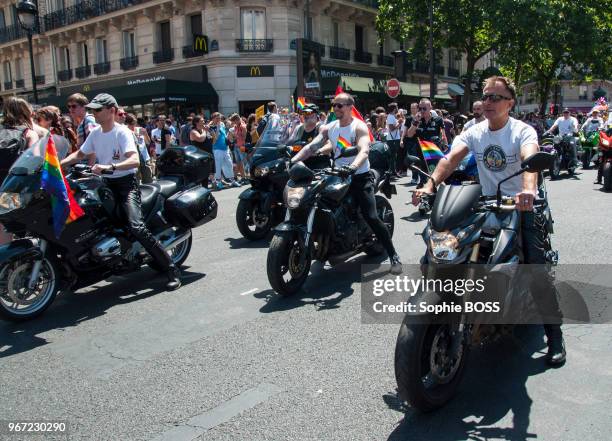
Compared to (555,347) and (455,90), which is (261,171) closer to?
(555,347)

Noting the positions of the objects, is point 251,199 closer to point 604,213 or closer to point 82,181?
point 82,181

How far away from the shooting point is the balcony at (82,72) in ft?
115

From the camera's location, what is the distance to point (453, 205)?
126 inches

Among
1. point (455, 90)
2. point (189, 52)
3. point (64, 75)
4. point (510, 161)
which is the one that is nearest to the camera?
point (510, 161)

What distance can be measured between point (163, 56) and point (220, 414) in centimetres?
2987

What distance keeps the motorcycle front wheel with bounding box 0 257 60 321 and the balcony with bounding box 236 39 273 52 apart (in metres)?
25.4

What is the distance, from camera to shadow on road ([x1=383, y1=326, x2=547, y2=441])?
9.87ft

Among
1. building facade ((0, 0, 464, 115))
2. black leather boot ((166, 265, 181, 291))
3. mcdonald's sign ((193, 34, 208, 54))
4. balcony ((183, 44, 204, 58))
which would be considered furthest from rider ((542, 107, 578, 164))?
balcony ((183, 44, 204, 58))

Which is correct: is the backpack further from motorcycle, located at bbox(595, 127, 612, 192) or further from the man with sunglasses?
motorcycle, located at bbox(595, 127, 612, 192)

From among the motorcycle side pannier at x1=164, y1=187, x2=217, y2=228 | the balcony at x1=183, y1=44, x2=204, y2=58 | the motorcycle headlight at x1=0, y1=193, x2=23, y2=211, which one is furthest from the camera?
the balcony at x1=183, y1=44, x2=204, y2=58

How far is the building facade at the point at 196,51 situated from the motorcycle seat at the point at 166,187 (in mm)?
20882

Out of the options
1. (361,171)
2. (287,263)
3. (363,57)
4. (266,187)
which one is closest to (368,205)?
(361,171)

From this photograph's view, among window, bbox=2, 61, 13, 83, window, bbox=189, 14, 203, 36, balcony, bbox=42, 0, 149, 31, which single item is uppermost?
balcony, bbox=42, 0, 149, 31

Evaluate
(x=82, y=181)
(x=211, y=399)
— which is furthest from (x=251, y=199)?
(x=211, y=399)
